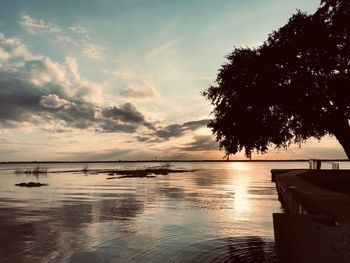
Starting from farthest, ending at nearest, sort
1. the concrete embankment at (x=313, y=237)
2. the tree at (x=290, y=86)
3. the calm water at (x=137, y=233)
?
the tree at (x=290, y=86) < the calm water at (x=137, y=233) < the concrete embankment at (x=313, y=237)

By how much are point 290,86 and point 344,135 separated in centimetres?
529

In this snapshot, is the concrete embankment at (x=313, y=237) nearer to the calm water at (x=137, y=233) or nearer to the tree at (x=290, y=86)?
the calm water at (x=137, y=233)

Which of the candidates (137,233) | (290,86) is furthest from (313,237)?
(290,86)

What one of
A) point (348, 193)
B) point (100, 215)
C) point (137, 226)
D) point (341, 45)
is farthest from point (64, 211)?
point (341, 45)

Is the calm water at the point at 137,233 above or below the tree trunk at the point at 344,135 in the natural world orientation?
below

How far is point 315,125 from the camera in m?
28.5

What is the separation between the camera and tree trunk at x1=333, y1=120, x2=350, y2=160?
26.1 metres

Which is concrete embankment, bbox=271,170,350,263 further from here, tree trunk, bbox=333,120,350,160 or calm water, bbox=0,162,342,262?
tree trunk, bbox=333,120,350,160

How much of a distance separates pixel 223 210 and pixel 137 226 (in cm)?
941

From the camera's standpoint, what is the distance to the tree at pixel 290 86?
2530 centimetres

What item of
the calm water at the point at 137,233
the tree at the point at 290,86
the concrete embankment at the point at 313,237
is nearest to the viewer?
the concrete embankment at the point at 313,237

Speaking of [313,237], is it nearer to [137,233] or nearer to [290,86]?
[137,233]

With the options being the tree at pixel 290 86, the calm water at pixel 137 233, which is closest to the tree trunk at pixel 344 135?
the tree at pixel 290 86

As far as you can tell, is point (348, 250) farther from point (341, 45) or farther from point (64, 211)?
point (64, 211)
